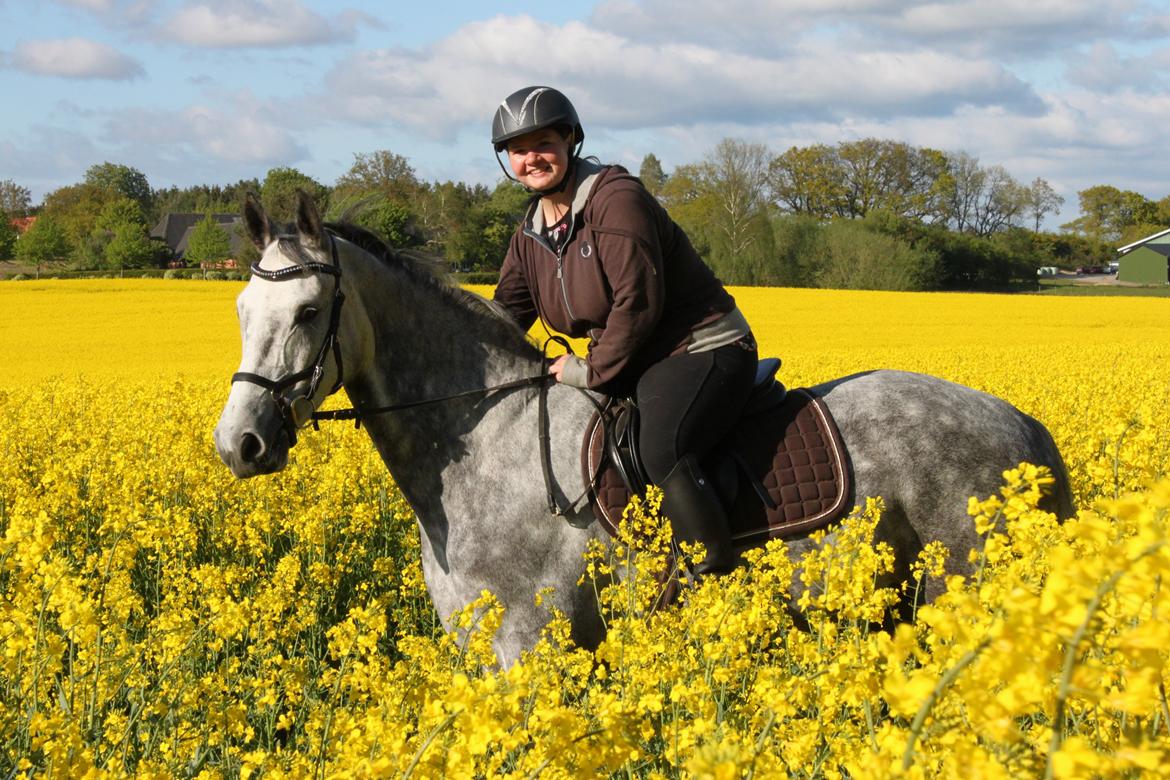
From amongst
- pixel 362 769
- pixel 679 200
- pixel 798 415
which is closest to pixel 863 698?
pixel 362 769

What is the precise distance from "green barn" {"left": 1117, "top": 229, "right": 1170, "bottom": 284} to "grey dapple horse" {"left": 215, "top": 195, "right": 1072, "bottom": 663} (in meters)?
65.3

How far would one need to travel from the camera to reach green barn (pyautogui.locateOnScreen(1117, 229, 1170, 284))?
6348 centimetres

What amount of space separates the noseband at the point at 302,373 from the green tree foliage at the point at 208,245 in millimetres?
54586

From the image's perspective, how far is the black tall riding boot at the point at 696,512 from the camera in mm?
4102

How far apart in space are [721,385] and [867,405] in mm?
827

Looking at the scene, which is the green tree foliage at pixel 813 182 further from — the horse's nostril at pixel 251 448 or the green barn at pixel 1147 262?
the horse's nostril at pixel 251 448

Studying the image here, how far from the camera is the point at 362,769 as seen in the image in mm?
1835

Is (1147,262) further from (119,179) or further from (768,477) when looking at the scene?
(119,179)

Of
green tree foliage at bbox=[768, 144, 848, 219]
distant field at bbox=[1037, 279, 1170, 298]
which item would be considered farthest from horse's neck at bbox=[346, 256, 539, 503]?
green tree foliage at bbox=[768, 144, 848, 219]

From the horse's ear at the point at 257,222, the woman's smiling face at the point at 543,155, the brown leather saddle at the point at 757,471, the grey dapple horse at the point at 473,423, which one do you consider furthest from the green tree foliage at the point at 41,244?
the brown leather saddle at the point at 757,471

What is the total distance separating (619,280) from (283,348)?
4.24 ft

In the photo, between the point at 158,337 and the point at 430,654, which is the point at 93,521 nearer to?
the point at 430,654

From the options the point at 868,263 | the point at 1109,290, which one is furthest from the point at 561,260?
the point at 1109,290

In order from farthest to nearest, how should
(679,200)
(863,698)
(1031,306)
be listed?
(679,200), (1031,306), (863,698)
